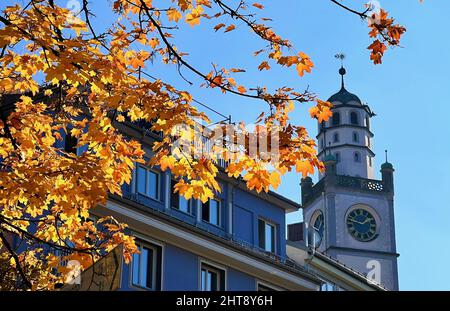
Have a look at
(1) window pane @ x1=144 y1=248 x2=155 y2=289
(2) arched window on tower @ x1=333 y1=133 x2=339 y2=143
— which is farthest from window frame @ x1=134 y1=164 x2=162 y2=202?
(2) arched window on tower @ x1=333 y1=133 x2=339 y2=143

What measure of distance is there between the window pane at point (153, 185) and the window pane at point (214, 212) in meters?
2.83

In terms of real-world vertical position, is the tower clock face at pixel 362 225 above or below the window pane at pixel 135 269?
above

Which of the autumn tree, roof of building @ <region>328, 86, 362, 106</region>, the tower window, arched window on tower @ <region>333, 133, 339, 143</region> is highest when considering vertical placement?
roof of building @ <region>328, 86, 362, 106</region>

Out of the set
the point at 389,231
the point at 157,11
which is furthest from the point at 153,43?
the point at 389,231

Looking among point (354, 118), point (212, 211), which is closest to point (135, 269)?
point (212, 211)

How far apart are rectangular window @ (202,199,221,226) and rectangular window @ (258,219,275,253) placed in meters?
2.75

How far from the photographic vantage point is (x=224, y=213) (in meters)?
36.7

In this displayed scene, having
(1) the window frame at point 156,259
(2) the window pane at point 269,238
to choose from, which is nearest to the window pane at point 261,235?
(2) the window pane at point 269,238

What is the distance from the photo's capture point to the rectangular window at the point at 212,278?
34.5 meters

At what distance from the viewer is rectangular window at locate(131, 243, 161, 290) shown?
31.3 meters

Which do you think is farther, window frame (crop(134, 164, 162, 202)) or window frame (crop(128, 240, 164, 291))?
window frame (crop(134, 164, 162, 202))

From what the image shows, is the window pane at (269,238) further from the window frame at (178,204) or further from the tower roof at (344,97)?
the tower roof at (344,97)

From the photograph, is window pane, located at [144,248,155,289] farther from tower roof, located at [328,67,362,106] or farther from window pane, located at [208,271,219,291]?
tower roof, located at [328,67,362,106]
